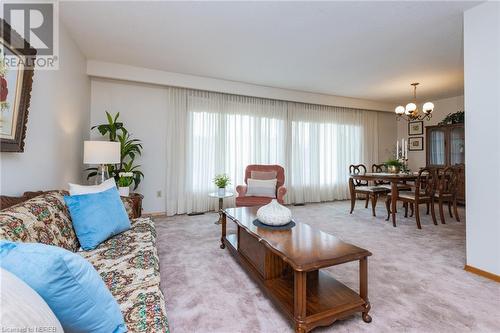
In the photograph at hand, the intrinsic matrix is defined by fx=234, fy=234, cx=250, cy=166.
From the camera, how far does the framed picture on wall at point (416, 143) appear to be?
235 inches

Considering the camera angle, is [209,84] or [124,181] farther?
[209,84]

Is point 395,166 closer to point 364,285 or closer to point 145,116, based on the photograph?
point 364,285

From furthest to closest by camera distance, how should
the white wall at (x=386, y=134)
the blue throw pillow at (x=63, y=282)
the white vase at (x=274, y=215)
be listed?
the white wall at (x=386, y=134) → the white vase at (x=274, y=215) → the blue throw pillow at (x=63, y=282)

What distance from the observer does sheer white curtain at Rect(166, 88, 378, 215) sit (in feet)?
13.7

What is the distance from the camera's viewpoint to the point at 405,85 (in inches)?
179

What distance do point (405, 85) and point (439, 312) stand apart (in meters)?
4.29

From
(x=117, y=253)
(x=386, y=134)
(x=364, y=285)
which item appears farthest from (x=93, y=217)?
(x=386, y=134)

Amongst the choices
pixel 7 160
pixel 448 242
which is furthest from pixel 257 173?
pixel 7 160

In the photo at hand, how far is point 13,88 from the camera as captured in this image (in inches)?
59.9

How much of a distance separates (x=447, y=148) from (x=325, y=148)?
2.48 meters

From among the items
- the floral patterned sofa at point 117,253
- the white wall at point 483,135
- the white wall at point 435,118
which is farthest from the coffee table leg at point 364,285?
the white wall at point 435,118

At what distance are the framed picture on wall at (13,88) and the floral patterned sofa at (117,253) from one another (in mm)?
433

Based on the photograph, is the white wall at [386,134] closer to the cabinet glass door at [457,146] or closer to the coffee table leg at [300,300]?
the cabinet glass door at [457,146]

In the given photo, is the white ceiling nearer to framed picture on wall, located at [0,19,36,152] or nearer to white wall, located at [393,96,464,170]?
framed picture on wall, located at [0,19,36,152]
